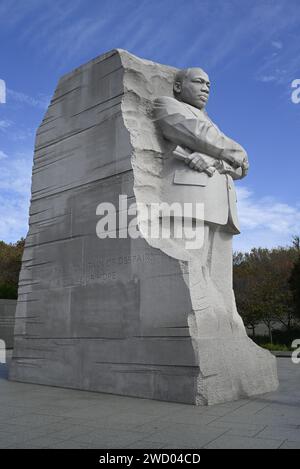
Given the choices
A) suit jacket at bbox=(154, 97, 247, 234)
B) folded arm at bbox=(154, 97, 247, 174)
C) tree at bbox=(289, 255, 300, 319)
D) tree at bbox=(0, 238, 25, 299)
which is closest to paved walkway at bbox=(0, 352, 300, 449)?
suit jacket at bbox=(154, 97, 247, 234)

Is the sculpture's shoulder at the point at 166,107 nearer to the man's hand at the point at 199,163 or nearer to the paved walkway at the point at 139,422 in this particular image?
the man's hand at the point at 199,163

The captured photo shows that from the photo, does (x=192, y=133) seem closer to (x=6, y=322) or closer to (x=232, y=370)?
(x=232, y=370)

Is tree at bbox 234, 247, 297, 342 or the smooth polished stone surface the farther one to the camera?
tree at bbox 234, 247, 297, 342

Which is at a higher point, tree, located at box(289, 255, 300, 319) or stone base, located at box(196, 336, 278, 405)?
tree, located at box(289, 255, 300, 319)

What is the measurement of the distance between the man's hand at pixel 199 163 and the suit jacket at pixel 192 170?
6 cm

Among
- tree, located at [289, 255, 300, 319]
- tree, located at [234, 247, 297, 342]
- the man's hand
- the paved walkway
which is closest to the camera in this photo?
the paved walkway

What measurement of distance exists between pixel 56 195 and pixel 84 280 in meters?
1.78

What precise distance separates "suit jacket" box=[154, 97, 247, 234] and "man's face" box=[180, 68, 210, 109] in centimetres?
31

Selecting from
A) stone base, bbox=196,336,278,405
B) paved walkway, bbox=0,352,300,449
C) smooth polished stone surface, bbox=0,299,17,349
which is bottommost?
paved walkway, bbox=0,352,300,449

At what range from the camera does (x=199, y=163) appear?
7.51 meters

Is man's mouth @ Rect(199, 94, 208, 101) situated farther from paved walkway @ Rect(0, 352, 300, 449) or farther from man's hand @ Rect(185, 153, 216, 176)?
paved walkway @ Rect(0, 352, 300, 449)

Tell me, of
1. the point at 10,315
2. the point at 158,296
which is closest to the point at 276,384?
the point at 158,296

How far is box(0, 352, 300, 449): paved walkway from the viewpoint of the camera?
13.8 ft

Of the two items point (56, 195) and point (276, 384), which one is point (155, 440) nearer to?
point (276, 384)
